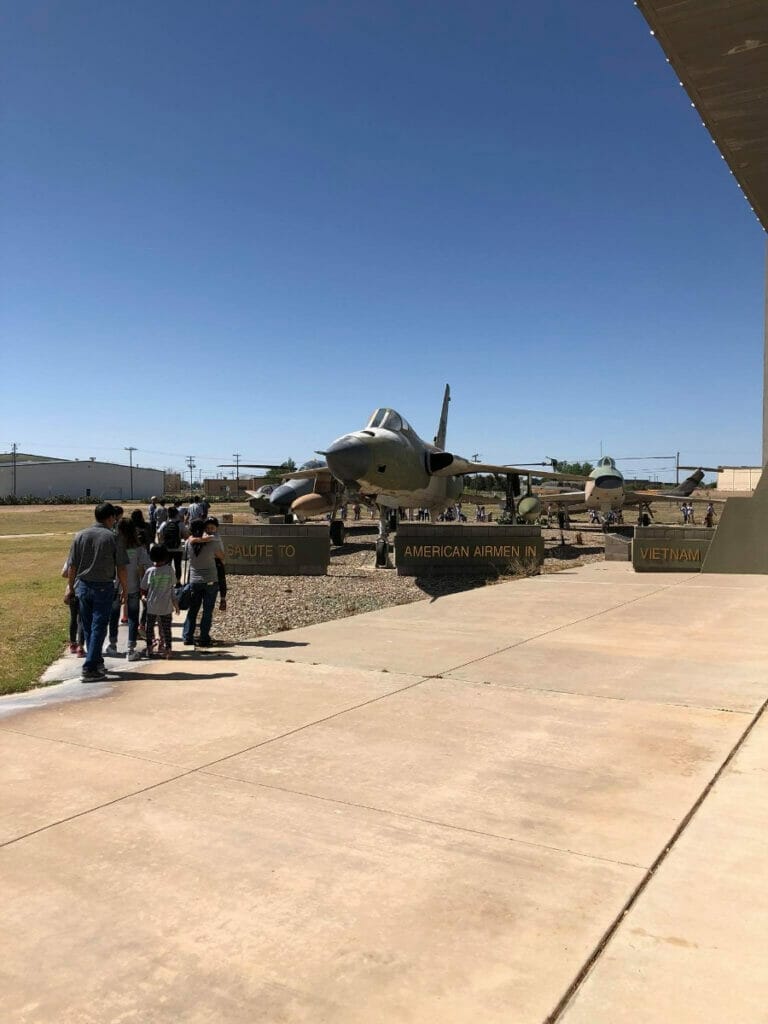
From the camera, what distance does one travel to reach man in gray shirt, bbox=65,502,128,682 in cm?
650

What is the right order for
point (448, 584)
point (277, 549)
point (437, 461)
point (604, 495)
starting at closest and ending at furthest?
1. point (448, 584)
2. point (277, 549)
3. point (437, 461)
4. point (604, 495)

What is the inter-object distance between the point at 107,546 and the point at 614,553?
50.5 ft

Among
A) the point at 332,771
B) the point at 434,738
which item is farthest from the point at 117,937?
the point at 434,738

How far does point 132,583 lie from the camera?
828 cm

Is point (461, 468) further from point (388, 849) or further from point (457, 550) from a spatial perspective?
point (388, 849)

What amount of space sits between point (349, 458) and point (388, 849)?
464 inches

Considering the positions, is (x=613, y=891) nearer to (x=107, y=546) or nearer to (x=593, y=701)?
(x=593, y=701)

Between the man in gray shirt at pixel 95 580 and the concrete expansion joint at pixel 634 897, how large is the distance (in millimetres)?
4887

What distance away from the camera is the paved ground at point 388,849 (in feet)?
7.70

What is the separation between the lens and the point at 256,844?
335 cm

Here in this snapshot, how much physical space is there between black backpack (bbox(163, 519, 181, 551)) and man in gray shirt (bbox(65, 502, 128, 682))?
192 cm

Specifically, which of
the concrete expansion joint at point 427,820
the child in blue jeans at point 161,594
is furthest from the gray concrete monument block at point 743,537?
the concrete expansion joint at point 427,820

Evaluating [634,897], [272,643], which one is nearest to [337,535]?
[272,643]

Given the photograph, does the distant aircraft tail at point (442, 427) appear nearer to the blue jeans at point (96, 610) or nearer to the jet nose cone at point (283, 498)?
the jet nose cone at point (283, 498)
